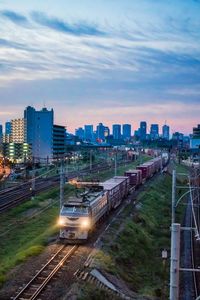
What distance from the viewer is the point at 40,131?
19475 cm

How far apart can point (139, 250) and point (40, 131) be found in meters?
160

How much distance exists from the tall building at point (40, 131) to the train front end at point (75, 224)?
15375 cm

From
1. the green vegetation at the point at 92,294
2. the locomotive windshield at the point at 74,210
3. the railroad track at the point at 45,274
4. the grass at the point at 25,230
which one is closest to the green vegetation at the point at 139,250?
the railroad track at the point at 45,274

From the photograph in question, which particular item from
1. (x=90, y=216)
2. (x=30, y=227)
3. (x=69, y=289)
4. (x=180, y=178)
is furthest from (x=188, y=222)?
(x=180, y=178)

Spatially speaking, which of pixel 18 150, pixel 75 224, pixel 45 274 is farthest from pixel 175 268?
pixel 18 150

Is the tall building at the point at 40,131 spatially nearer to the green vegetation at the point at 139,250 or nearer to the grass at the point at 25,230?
the grass at the point at 25,230

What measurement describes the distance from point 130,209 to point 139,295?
92.4 feet

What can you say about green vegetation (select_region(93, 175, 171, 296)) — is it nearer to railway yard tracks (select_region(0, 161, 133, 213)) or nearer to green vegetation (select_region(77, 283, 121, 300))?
green vegetation (select_region(77, 283, 121, 300))

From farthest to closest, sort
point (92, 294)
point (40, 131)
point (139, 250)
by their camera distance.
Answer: point (40, 131), point (139, 250), point (92, 294)

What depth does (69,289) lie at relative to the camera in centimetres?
2273

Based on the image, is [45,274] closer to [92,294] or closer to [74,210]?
[92,294]

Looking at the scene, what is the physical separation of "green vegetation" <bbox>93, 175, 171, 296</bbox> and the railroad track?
210 centimetres

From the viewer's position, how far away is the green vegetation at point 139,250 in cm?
2935

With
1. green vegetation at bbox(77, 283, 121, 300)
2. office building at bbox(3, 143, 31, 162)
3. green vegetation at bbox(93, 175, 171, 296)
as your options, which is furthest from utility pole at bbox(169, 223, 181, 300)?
office building at bbox(3, 143, 31, 162)
